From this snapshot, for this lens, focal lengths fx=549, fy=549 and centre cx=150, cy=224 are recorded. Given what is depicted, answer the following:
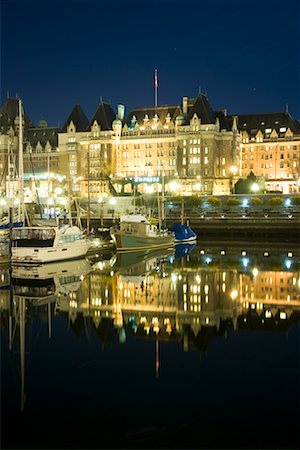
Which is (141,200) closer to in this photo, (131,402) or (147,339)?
(147,339)

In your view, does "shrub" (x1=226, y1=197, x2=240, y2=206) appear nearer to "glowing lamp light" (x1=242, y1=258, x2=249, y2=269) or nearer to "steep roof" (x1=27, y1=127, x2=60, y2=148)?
"glowing lamp light" (x1=242, y1=258, x2=249, y2=269)

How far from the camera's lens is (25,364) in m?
14.6

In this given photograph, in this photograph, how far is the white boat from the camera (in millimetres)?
31844

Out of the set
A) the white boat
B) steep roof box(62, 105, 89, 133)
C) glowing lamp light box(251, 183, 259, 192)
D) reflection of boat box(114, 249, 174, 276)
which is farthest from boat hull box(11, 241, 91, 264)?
steep roof box(62, 105, 89, 133)

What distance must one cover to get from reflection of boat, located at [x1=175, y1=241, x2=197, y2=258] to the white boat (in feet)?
30.0

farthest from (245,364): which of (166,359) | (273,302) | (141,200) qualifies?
(141,200)

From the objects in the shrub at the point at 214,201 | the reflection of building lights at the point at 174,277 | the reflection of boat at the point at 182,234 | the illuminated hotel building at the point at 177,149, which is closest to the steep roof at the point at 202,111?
the illuminated hotel building at the point at 177,149

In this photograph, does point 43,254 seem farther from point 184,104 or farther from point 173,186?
point 184,104

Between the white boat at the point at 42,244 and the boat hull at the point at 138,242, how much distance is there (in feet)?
26.0

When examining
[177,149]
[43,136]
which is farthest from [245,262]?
[43,136]

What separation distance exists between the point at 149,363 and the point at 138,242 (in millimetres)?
29852

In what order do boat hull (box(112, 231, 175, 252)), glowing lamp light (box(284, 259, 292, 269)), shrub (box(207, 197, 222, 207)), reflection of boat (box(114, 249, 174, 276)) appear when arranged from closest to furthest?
reflection of boat (box(114, 249, 174, 276)) < glowing lamp light (box(284, 259, 292, 269)) < boat hull (box(112, 231, 175, 252)) < shrub (box(207, 197, 222, 207))

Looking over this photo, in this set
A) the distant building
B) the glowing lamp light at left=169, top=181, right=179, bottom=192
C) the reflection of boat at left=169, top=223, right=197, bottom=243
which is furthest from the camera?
the distant building

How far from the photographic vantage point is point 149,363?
14688 mm
